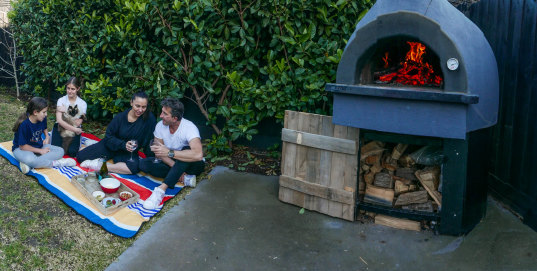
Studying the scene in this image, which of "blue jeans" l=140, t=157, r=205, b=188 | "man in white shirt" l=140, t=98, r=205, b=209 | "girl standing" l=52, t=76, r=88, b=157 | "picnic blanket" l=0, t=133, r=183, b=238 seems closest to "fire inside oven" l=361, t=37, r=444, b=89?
"man in white shirt" l=140, t=98, r=205, b=209

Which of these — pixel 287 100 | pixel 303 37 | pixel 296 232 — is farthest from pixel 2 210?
pixel 303 37

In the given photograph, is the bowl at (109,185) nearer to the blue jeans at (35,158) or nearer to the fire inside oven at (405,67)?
the blue jeans at (35,158)

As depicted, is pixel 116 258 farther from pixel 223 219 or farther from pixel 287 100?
pixel 287 100

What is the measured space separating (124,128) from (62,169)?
882 mm

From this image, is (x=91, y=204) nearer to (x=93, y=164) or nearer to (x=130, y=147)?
(x=130, y=147)

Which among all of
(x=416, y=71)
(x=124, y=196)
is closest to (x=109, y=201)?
(x=124, y=196)

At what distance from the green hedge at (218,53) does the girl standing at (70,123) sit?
0.78 meters

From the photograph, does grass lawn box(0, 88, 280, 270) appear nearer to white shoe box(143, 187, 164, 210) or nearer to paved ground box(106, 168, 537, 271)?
white shoe box(143, 187, 164, 210)

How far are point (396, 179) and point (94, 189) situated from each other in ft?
10.8

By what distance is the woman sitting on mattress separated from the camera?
546 centimetres

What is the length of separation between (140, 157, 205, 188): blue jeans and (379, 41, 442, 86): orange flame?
2.57 m

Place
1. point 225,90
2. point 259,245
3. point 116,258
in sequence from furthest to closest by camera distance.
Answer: point 225,90, point 259,245, point 116,258

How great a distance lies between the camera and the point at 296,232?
4.30 metres

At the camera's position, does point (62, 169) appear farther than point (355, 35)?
Yes
